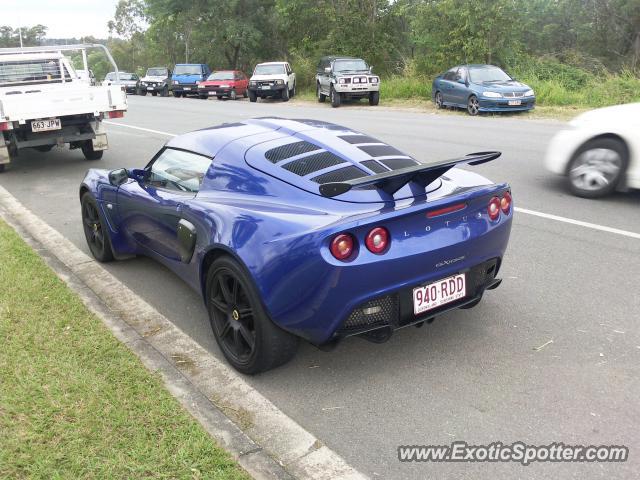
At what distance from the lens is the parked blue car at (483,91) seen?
56.5 ft

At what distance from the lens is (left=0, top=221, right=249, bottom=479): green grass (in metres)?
2.73

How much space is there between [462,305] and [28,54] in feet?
35.9

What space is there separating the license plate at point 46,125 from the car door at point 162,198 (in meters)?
5.50

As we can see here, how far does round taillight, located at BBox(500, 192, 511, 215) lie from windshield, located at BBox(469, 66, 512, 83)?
50.8 feet

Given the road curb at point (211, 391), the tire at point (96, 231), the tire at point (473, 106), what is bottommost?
the road curb at point (211, 391)

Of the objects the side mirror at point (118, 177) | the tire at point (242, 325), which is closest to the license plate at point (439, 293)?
the tire at point (242, 325)

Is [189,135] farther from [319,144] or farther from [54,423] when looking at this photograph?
[54,423]

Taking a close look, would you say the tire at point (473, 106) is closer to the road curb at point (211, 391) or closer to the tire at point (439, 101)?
the tire at point (439, 101)

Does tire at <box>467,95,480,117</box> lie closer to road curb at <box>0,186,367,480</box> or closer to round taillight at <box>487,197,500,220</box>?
road curb at <box>0,186,367,480</box>

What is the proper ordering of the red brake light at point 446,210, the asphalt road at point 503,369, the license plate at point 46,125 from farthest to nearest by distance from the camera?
the license plate at point 46,125 < the red brake light at point 446,210 < the asphalt road at point 503,369

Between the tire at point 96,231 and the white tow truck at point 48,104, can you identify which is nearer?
the tire at point 96,231

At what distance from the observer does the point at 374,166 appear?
3.81 meters

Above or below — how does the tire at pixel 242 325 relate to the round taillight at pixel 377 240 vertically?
below

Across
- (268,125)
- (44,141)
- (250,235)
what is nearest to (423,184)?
(250,235)
